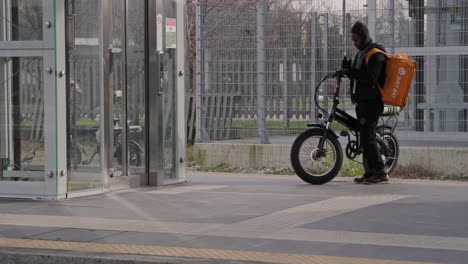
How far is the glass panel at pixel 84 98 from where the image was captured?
10.4 metres

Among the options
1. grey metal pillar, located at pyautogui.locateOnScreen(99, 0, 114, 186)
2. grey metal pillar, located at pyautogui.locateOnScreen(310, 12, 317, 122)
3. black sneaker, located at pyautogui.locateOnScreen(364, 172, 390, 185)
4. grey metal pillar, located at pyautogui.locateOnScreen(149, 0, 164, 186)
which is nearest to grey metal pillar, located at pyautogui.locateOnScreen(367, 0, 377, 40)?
grey metal pillar, located at pyautogui.locateOnScreen(310, 12, 317, 122)

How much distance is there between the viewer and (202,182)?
486 inches

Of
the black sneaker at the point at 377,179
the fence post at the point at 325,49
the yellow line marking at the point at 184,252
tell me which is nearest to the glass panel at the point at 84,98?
the yellow line marking at the point at 184,252

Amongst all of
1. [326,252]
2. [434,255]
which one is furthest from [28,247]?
[434,255]

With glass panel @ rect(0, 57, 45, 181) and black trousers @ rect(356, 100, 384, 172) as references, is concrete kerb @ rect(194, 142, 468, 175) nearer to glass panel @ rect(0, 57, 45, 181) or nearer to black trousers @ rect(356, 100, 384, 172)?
black trousers @ rect(356, 100, 384, 172)

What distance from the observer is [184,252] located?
7.24 metres

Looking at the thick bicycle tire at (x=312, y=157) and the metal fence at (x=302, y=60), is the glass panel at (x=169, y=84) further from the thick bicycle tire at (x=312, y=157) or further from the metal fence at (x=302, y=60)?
the metal fence at (x=302, y=60)

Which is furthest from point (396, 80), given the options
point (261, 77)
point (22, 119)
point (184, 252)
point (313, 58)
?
point (184, 252)

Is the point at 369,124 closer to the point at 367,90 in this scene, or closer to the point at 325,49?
the point at 367,90

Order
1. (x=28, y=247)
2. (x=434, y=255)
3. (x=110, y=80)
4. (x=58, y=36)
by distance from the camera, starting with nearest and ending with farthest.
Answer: (x=434, y=255)
(x=28, y=247)
(x=58, y=36)
(x=110, y=80)

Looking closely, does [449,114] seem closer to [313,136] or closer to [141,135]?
[313,136]

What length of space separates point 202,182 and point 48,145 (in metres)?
2.72

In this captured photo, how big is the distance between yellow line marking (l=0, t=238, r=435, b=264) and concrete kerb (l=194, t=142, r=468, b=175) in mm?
6561

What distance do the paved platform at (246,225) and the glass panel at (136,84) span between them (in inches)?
18.8
